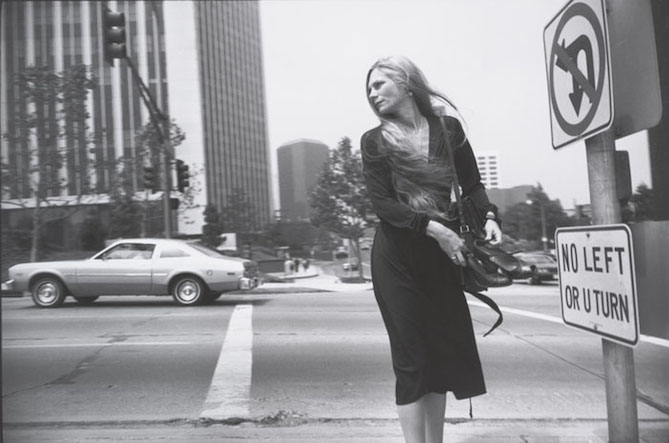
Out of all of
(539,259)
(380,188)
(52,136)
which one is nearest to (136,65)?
(52,136)

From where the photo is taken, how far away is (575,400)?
137 inches

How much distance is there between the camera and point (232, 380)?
Result: 393 cm

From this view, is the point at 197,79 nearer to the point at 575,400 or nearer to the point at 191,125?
the point at 191,125

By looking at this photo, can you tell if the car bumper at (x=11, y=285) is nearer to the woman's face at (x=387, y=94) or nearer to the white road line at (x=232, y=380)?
the white road line at (x=232, y=380)

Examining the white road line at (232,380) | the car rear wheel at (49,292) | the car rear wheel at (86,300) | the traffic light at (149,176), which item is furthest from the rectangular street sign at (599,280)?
the traffic light at (149,176)

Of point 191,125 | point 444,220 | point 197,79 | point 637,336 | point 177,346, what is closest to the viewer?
point 637,336

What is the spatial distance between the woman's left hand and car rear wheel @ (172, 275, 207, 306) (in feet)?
27.1

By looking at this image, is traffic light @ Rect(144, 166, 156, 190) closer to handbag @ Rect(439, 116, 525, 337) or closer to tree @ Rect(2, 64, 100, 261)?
tree @ Rect(2, 64, 100, 261)

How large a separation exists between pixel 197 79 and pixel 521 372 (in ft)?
96.4

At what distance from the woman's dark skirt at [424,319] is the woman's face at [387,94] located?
512 millimetres

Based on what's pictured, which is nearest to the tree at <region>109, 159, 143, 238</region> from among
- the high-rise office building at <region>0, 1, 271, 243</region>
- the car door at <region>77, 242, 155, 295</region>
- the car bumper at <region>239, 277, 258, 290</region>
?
the high-rise office building at <region>0, 1, 271, 243</region>

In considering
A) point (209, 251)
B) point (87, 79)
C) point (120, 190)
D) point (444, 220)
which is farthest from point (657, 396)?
point (120, 190)

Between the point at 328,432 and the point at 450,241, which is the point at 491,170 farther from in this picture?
the point at 328,432

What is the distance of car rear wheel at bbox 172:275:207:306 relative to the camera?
373 inches
